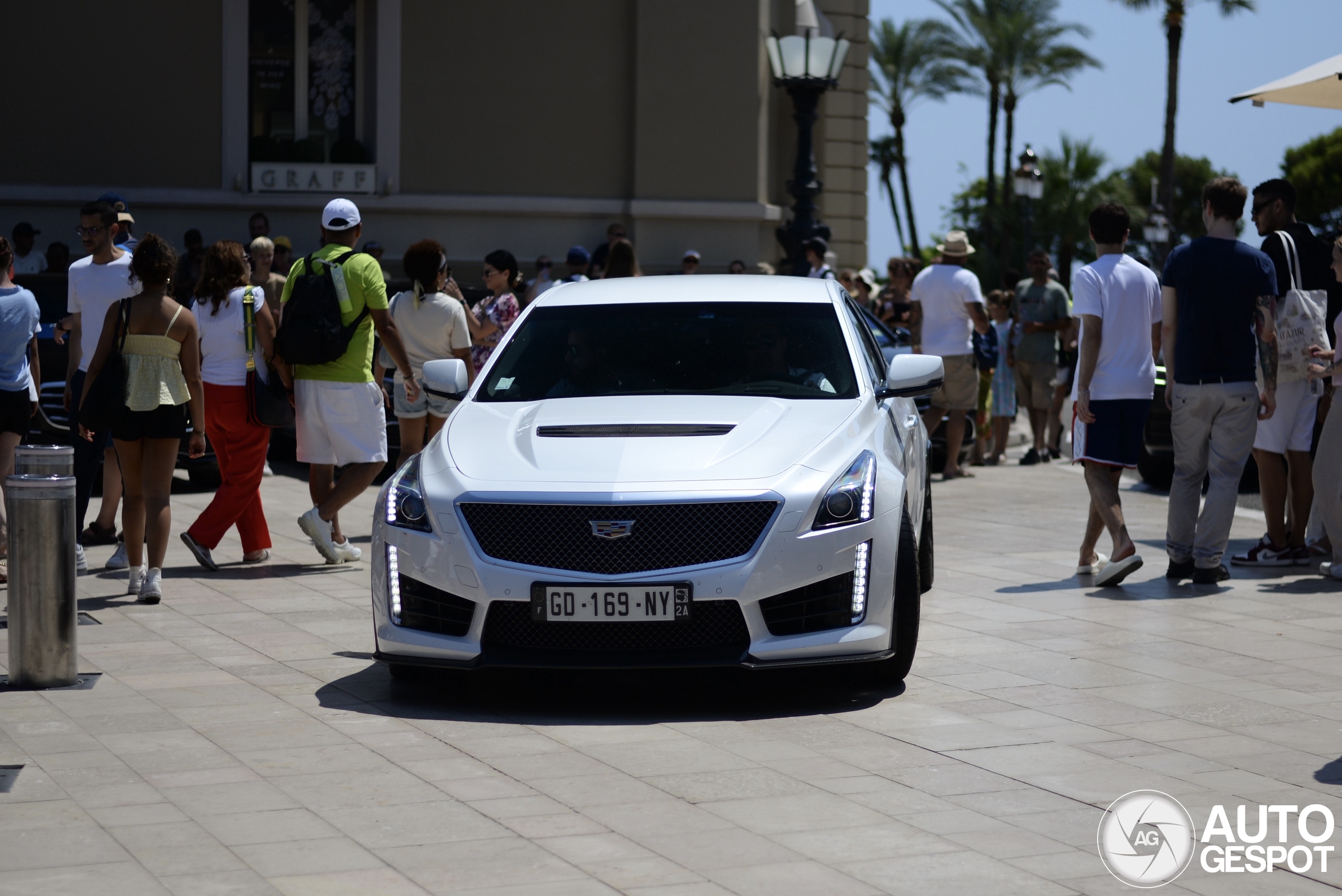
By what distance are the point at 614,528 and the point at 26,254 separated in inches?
513

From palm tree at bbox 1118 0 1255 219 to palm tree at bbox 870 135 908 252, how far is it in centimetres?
1655

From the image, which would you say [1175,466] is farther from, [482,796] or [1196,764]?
[482,796]

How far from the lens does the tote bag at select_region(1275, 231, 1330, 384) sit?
30.5 ft

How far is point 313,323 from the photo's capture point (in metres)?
9.16

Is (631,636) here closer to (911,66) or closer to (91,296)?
(91,296)

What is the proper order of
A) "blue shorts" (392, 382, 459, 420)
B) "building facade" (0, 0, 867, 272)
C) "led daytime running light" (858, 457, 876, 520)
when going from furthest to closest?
"building facade" (0, 0, 867, 272) → "blue shorts" (392, 382, 459, 420) → "led daytime running light" (858, 457, 876, 520)

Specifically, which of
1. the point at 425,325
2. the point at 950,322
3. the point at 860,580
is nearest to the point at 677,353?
the point at 860,580

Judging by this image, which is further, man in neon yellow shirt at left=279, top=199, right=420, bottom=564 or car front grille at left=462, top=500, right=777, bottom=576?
man in neon yellow shirt at left=279, top=199, right=420, bottom=564

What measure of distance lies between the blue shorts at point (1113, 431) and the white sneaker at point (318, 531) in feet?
13.6

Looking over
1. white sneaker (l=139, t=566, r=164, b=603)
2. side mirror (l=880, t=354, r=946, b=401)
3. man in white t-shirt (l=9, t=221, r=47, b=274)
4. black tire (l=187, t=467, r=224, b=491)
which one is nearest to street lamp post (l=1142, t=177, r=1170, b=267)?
man in white t-shirt (l=9, t=221, r=47, b=274)

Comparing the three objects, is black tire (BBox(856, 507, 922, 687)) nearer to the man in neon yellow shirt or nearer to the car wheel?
the car wheel

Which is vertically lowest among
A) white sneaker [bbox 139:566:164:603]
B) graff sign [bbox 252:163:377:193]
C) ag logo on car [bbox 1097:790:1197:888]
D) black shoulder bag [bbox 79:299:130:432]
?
white sneaker [bbox 139:566:164:603]

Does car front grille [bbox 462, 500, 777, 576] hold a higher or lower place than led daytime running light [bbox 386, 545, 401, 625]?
higher

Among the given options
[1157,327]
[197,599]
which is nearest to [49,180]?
[197,599]
